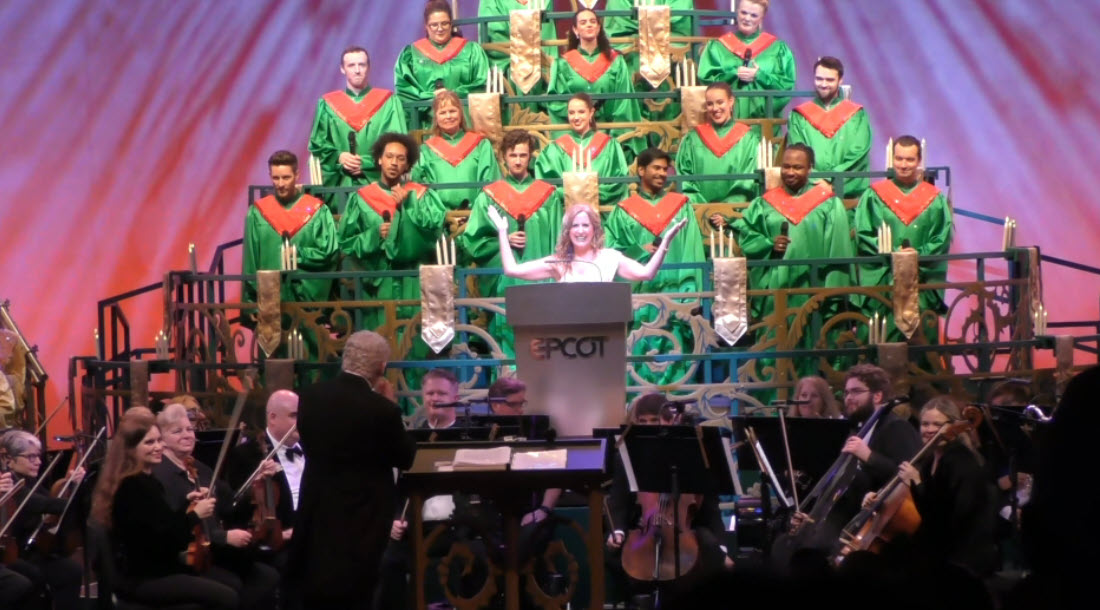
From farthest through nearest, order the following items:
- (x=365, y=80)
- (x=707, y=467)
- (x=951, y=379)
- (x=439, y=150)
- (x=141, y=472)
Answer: (x=365, y=80) → (x=439, y=150) → (x=951, y=379) → (x=707, y=467) → (x=141, y=472)

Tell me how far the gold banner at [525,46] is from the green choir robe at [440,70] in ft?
0.95

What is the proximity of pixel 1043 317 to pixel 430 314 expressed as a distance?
3.94 m

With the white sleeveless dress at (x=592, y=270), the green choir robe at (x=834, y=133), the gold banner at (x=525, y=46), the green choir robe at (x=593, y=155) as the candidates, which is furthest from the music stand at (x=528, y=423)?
the gold banner at (x=525, y=46)

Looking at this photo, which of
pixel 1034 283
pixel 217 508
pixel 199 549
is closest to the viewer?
pixel 199 549

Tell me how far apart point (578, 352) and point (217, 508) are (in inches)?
88.8

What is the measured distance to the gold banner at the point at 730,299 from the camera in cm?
1012

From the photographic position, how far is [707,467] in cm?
657

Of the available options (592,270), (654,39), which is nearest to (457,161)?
(654,39)

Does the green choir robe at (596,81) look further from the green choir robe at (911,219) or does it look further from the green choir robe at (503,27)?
the green choir robe at (911,219)

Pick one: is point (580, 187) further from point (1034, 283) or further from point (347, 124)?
point (1034, 283)

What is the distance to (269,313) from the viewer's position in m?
10.5

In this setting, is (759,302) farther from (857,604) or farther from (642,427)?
(857,604)

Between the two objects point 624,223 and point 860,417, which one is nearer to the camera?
point 860,417

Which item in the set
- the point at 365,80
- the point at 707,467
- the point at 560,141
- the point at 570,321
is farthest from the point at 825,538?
the point at 365,80
